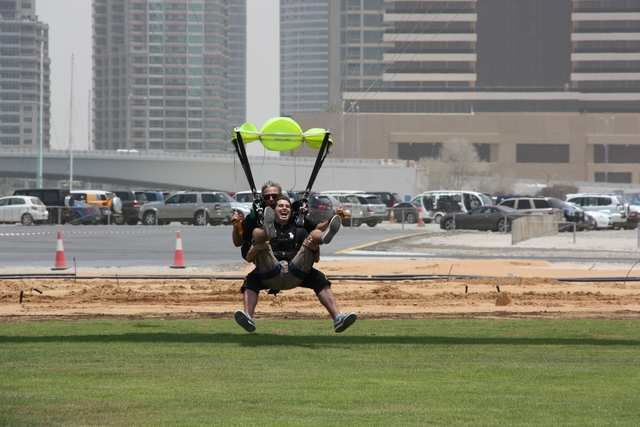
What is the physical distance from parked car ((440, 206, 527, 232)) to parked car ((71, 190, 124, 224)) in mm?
16570

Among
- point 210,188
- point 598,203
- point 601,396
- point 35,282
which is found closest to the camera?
point 601,396

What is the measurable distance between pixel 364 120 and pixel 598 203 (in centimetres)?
12572

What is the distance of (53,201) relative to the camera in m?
76.8

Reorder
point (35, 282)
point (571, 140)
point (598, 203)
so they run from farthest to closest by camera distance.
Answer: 1. point (571, 140)
2. point (598, 203)
3. point (35, 282)

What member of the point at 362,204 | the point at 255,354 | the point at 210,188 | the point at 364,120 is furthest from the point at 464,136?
the point at 255,354

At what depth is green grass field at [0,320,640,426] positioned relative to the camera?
9945 mm

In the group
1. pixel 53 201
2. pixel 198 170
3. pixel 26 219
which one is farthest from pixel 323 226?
pixel 198 170

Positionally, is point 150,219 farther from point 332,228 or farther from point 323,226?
point 332,228

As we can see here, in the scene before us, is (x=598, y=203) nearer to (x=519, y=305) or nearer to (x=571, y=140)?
(x=519, y=305)

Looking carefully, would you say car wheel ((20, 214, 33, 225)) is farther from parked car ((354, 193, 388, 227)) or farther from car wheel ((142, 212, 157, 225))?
parked car ((354, 193, 388, 227))

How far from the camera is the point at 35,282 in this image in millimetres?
25969

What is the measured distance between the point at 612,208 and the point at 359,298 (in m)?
47.9

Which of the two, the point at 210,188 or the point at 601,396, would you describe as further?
the point at 210,188

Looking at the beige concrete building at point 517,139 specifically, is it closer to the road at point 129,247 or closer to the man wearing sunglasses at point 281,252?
the road at point 129,247
